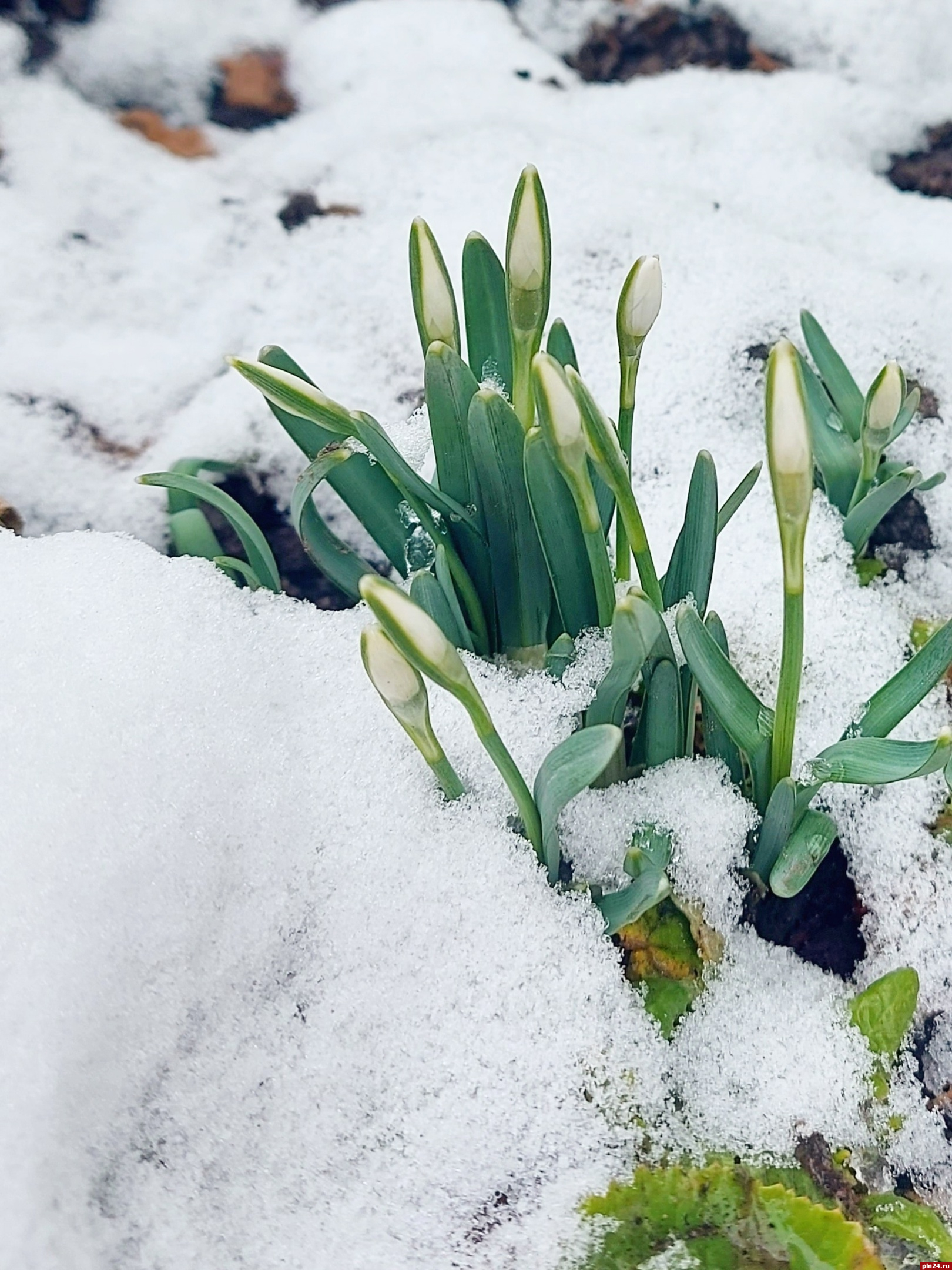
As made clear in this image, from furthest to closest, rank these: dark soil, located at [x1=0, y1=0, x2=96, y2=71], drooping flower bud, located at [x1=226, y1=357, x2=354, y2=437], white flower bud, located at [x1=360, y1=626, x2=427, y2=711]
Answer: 1. dark soil, located at [x1=0, y1=0, x2=96, y2=71]
2. drooping flower bud, located at [x1=226, y1=357, x2=354, y2=437]
3. white flower bud, located at [x1=360, y1=626, x2=427, y2=711]

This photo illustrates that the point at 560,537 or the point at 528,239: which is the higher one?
the point at 528,239

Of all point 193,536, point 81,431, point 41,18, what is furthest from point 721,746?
point 41,18

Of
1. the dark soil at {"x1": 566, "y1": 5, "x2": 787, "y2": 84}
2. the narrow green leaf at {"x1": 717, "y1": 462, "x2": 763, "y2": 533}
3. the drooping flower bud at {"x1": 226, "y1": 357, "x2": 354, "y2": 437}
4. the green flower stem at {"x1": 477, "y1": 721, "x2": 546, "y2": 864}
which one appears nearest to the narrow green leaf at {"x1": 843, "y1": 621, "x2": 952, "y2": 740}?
the narrow green leaf at {"x1": 717, "y1": 462, "x2": 763, "y2": 533}

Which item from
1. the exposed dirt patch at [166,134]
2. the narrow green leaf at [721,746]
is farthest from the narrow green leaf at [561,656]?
the exposed dirt patch at [166,134]

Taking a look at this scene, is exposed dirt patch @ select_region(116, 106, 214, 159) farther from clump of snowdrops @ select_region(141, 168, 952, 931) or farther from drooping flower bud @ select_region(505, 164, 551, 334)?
drooping flower bud @ select_region(505, 164, 551, 334)

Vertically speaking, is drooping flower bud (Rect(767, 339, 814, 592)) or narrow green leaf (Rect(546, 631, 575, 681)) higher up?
drooping flower bud (Rect(767, 339, 814, 592))

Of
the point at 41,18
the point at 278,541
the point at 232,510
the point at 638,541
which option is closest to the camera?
the point at 638,541

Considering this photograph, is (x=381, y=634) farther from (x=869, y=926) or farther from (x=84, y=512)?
(x=84, y=512)

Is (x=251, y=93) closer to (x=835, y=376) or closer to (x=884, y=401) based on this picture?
(x=835, y=376)
